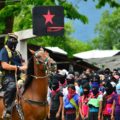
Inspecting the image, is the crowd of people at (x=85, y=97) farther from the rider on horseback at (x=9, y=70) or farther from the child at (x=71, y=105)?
the rider on horseback at (x=9, y=70)

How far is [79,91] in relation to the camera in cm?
2142

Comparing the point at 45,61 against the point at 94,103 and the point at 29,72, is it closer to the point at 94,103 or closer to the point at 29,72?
the point at 29,72

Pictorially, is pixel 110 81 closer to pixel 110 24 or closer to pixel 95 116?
pixel 95 116

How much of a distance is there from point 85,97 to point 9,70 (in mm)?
6713

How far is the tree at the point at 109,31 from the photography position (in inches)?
2552

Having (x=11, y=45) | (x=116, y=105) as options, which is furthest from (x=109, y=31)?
(x=11, y=45)

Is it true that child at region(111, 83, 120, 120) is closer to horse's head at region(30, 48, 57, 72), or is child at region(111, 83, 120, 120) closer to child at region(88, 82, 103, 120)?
child at region(88, 82, 103, 120)

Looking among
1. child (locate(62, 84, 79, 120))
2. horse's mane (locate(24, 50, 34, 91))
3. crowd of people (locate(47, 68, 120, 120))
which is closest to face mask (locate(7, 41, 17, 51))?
horse's mane (locate(24, 50, 34, 91))

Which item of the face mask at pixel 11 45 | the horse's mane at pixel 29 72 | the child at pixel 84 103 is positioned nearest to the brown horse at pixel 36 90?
the horse's mane at pixel 29 72

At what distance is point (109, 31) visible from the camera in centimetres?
6669

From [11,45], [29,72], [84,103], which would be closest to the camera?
[29,72]

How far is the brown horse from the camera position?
13.7 meters

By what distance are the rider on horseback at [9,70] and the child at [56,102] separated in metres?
7.10

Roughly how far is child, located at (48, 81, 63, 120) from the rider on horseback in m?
7.10
